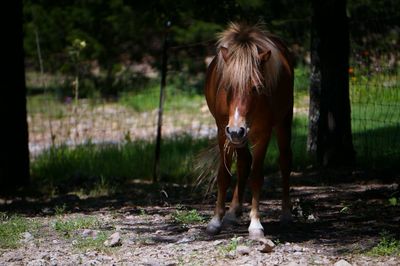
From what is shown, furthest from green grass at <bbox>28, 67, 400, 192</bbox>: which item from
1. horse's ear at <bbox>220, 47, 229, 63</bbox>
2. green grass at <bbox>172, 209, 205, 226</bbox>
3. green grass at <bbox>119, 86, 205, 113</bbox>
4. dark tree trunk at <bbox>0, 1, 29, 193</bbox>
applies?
horse's ear at <bbox>220, 47, 229, 63</bbox>

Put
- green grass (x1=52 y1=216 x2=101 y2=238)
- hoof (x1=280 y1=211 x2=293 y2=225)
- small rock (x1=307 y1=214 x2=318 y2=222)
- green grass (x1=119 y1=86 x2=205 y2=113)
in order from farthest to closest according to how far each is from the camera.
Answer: green grass (x1=119 y1=86 x2=205 y2=113) → small rock (x1=307 y1=214 x2=318 y2=222) → hoof (x1=280 y1=211 x2=293 y2=225) → green grass (x1=52 y1=216 x2=101 y2=238)

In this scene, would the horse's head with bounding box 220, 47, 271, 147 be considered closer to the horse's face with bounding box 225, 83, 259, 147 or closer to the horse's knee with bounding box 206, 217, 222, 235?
the horse's face with bounding box 225, 83, 259, 147

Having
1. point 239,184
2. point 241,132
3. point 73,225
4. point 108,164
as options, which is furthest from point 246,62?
point 108,164

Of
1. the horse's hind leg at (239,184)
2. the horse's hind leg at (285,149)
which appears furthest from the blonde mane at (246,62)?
the horse's hind leg at (239,184)

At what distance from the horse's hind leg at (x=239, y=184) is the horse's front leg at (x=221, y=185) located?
0.78 feet

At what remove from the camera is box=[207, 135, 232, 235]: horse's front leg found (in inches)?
239

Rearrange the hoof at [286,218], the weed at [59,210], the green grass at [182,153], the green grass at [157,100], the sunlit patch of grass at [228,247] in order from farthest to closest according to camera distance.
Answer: the green grass at [157,100], the green grass at [182,153], the weed at [59,210], the hoof at [286,218], the sunlit patch of grass at [228,247]

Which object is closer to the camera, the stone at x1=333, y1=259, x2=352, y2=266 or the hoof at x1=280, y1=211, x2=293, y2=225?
the stone at x1=333, y1=259, x2=352, y2=266

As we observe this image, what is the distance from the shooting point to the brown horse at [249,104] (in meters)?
5.66

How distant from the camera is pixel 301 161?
30.8 ft

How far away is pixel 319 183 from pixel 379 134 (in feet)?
4.44

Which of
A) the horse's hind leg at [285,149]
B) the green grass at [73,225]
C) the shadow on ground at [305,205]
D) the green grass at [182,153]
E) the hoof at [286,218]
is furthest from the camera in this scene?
the green grass at [182,153]

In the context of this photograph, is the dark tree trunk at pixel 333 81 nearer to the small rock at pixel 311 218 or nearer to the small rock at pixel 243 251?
the small rock at pixel 311 218

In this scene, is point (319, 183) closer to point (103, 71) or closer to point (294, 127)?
point (294, 127)
